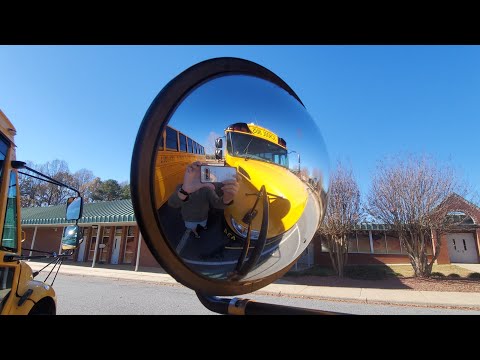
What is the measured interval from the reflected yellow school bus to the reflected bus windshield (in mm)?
104

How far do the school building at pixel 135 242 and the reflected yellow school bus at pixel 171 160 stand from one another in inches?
908

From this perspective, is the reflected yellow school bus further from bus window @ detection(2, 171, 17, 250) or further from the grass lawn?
the grass lawn

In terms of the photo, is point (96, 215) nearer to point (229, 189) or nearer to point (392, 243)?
point (392, 243)

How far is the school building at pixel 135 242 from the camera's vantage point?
78.2 ft

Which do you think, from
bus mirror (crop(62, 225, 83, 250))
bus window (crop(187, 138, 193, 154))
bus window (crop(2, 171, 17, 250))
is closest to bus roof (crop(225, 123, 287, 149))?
bus window (crop(187, 138, 193, 154))

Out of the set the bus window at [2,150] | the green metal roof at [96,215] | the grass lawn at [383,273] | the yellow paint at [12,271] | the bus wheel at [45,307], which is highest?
the green metal roof at [96,215]

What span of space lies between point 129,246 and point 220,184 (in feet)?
91.0

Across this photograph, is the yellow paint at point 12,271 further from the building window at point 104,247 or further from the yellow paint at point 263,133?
the building window at point 104,247

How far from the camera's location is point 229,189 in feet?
2.17

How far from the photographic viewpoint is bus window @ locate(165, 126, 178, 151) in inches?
24.4

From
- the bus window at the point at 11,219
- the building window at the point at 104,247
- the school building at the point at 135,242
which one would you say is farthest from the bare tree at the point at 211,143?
the building window at the point at 104,247

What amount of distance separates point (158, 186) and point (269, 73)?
524 millimetres

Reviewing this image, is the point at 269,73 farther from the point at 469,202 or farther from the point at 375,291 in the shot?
the point at 469,202
